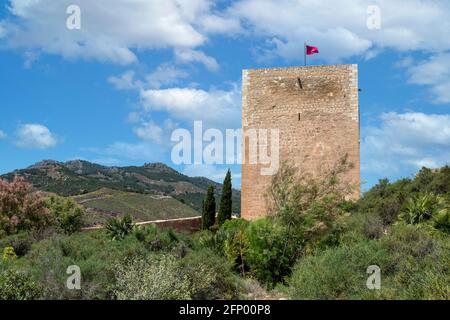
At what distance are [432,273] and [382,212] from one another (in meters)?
7.65

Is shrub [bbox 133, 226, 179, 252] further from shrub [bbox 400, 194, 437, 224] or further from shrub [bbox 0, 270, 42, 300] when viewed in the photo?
shrub [bbox 400, 194, 437, 224]

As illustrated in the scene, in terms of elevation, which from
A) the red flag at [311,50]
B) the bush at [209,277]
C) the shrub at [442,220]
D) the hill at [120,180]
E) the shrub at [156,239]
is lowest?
the bush at [209,277]

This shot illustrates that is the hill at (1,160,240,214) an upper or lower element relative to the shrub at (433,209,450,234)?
upper

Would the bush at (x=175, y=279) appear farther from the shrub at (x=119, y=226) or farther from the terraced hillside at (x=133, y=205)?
the terraced hillside at (x=133, y=205)

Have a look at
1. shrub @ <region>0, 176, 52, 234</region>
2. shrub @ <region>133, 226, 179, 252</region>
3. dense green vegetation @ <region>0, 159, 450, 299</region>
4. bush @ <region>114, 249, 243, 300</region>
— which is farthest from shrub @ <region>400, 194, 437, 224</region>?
shrub @ <region>0, 176, 52, 234</region>

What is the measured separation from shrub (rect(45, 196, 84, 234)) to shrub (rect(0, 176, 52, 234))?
12.1 ft

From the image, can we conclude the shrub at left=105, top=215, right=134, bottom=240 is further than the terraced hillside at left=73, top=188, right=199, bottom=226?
No

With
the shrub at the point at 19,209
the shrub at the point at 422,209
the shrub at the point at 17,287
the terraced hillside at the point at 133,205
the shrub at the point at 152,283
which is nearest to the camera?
the shrub at the point at 17,287

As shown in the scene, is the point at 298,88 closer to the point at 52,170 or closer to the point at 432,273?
the point at 432,273

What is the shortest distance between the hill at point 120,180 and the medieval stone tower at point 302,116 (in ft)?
119

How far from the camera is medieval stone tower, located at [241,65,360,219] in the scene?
1798 cm

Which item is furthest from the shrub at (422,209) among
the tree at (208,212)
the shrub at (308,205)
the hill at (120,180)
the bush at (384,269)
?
the hill at (120,180)

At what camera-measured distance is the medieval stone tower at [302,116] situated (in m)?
18.0

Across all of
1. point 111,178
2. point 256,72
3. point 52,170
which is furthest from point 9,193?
point 111,178
